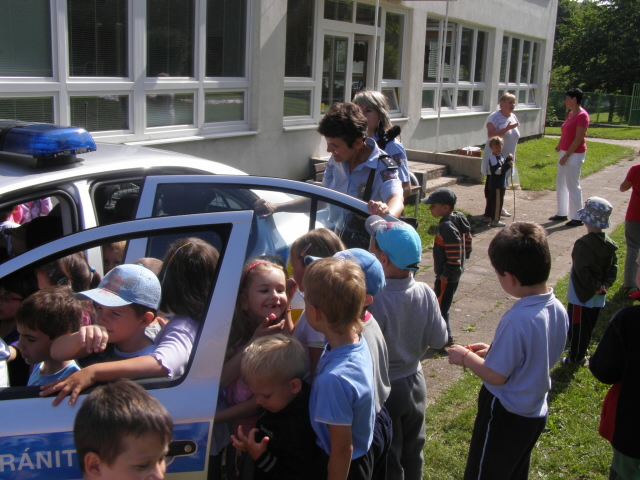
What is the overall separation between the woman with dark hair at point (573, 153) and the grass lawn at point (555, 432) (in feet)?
18.8

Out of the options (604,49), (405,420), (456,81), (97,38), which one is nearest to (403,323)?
(405,420)

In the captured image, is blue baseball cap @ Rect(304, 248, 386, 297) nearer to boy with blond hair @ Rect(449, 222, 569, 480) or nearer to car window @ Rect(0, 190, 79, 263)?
boy with blond hair @ Rect(449, 222, 569, 480)

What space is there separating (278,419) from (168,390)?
1.28 feet

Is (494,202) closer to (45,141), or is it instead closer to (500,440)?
(500,440)

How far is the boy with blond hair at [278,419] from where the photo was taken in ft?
7.41

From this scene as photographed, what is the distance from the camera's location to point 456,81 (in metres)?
16.4

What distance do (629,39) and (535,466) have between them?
130 ft

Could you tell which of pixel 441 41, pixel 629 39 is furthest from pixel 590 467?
pixel 629 39

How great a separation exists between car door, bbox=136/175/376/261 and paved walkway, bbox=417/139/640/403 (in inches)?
81.6

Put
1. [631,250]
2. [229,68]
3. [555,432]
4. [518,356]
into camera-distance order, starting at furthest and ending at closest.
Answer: [229,68]
[631,250]
[555,432]
[518,356]

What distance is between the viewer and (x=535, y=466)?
13.0ft

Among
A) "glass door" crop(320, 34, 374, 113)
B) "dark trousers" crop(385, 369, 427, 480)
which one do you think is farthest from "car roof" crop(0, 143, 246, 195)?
"glass door" crop(320, 34, 374, 113)

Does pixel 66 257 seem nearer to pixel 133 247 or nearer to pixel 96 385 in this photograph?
pixel 133 247

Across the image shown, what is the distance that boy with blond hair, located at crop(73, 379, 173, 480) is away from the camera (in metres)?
1.80
